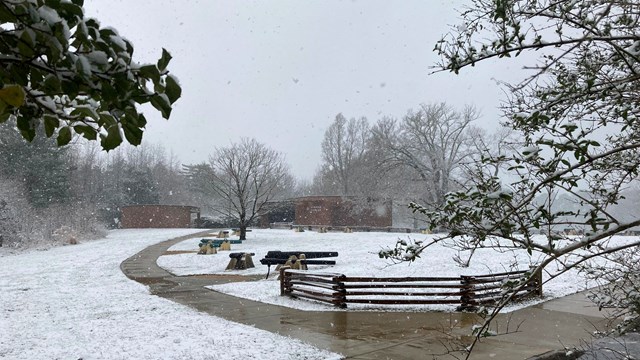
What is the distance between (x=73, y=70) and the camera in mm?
1571

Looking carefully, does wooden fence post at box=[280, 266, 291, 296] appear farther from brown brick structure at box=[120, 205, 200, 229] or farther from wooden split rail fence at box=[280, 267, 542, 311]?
brown brick structure at box=[120, 205, 200, 229]

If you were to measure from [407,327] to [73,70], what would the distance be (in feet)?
30.6

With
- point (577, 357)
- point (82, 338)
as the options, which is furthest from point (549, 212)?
point (82, 338)

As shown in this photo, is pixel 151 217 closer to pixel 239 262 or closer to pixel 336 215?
pixel 336 215

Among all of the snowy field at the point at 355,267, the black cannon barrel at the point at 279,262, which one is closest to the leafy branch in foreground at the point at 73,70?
the snowy field at the point at 355,267

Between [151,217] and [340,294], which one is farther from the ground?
[151,217]

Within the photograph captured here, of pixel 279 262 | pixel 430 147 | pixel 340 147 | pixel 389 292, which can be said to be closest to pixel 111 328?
pixel 389 292

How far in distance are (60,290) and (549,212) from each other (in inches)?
613

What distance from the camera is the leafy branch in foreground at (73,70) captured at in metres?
1.45

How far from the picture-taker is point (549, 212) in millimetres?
3037

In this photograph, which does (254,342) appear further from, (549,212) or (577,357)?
(549,212)

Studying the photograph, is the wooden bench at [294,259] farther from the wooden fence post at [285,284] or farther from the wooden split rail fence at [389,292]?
the wooden split rail fence at [389,292]

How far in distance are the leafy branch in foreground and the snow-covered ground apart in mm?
6577

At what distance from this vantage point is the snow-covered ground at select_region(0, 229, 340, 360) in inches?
307
